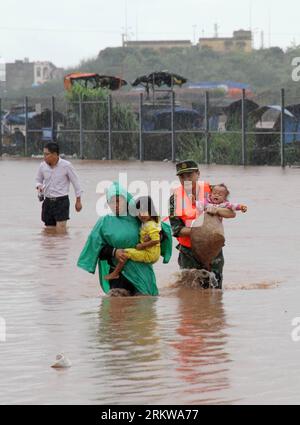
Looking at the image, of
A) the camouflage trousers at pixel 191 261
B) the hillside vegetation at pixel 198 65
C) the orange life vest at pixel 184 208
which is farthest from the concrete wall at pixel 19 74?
the orange life vest at pixel 184 208

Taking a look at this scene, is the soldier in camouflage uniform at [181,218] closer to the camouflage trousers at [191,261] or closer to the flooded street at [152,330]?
the camouflage trousers at [191,261]

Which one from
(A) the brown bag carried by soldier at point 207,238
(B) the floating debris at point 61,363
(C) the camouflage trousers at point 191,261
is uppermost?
(A) the brown bag carried by soldier at point 207,238

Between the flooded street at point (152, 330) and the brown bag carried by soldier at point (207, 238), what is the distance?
43cm

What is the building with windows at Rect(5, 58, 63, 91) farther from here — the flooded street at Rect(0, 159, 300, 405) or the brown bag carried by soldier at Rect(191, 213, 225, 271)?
the brown bag carried by soldier at Rect(191, 213, 225, 271)

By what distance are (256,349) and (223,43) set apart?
160m

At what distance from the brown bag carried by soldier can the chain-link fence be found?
27319mm

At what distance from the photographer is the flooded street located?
996cm

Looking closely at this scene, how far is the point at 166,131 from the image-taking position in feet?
152

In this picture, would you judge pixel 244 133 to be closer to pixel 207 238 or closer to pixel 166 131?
pixel 166 131

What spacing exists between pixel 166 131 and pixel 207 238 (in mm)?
32113

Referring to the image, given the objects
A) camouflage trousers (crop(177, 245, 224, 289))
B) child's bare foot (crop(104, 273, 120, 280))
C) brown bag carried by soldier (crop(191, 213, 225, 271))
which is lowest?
child's bare foot (crop(104, 273, 120, 280))

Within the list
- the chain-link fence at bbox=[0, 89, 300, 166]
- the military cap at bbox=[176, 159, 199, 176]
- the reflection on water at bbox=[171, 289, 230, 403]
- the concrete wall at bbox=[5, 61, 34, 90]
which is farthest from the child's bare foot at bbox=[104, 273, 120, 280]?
the concrete wall at bbox=[5, 61, 34, 90]

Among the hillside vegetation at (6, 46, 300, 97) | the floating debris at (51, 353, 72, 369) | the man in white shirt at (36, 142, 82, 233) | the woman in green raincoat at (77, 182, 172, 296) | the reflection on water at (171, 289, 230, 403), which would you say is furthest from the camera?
the hillside vegetation at (6, 46, 300, 97)

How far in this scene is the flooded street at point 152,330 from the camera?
9.96m
